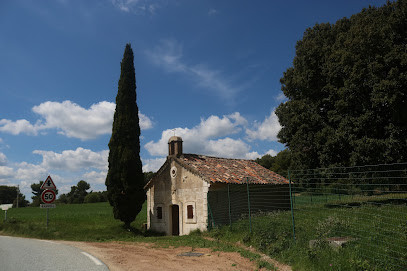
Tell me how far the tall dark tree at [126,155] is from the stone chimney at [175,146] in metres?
2.43

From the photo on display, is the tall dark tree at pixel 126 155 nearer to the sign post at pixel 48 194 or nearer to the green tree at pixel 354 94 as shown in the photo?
the sign post at pixel 48 194

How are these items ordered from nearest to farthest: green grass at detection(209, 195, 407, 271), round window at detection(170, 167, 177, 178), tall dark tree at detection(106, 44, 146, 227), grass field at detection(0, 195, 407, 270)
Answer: green grass at detection(209, 195, 407, 271) → grass field at detection(0, 195, 407, 270) → tall dark tree at detection(106, 44, 146, 227) → round window at detection(170, 167, 177, 178)

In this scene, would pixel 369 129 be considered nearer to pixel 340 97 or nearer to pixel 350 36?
pixel 340 97

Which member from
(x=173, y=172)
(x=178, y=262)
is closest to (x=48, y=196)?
(x=173, y=172)

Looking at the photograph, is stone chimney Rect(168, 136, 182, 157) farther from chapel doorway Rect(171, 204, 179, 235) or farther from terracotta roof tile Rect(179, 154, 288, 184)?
chapel doorway Rect(171, 204, 179, 235)

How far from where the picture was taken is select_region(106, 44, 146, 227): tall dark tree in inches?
731

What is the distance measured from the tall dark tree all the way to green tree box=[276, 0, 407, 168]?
494 inches

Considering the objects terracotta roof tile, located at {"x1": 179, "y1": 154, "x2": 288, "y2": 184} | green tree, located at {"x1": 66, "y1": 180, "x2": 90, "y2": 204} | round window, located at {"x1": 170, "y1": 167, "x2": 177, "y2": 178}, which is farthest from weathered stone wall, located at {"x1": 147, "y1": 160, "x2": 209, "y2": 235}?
green tree, located at {"x1": 66, "y1": 180, "x2": 90, "y2": 204}

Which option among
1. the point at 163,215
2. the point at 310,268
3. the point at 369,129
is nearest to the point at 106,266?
the point at 310,268

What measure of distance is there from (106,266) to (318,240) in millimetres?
6000

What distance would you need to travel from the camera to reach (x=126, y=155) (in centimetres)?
1878

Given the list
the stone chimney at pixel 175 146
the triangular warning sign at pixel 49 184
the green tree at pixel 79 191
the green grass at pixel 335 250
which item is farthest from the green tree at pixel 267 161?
the green grass at pixel 335 250

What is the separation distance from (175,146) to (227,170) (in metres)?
4.19

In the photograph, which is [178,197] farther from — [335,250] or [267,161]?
[267,161]
